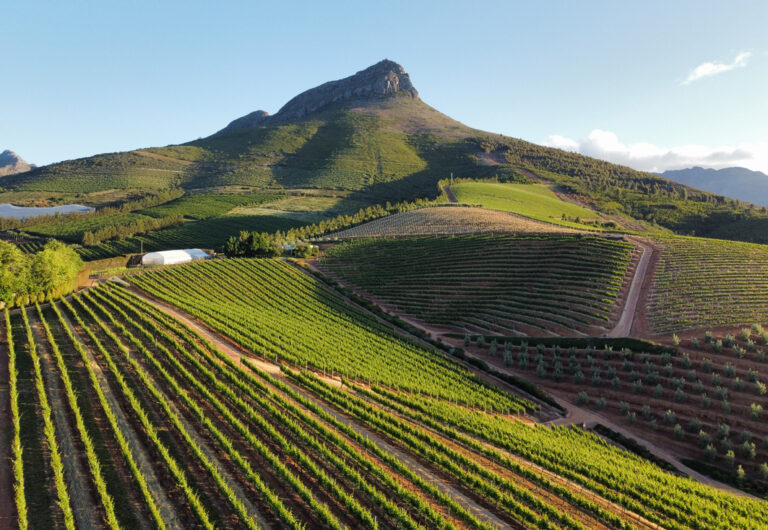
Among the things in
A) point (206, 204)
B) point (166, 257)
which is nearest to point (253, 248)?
point (166, 257)

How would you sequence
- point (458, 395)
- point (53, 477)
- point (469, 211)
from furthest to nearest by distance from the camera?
point (469, 211) < point (458, 395) < point (53, 477)

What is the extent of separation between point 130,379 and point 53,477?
9.80 metres

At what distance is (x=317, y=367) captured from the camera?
114 ft

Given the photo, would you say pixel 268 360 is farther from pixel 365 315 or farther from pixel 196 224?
pixel 196 224

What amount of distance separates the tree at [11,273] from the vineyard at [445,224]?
6313 cm

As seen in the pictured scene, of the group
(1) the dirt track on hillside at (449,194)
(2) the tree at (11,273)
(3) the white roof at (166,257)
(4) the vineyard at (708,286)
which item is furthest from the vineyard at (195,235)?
(4) the vineyard at (708,286)

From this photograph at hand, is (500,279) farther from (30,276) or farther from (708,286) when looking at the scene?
(30,276)

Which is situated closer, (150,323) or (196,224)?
(150,323)

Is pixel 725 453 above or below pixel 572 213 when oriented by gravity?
below

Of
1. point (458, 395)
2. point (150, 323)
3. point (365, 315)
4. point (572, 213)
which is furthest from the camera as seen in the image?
point (572, 213)

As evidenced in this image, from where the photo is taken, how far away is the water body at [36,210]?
149 m

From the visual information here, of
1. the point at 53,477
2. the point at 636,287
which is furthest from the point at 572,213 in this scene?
the point at 53,477

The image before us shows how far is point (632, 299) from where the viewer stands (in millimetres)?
48875

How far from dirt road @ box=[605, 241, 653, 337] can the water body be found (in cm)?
17465
